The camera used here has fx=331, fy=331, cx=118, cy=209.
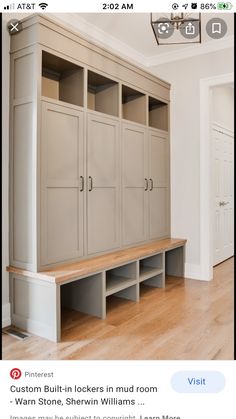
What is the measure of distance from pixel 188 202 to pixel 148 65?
1.61 metres

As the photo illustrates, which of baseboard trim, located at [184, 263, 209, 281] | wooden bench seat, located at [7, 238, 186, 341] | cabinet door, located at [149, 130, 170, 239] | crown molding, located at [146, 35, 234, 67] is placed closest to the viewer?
wooden bench seat, located at [7, 238, 186, 341]

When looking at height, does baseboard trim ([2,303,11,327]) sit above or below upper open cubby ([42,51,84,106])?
below

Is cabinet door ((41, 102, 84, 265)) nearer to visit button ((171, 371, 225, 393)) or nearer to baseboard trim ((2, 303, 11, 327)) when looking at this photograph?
baseboard trim ((2, 303, 11, 327))

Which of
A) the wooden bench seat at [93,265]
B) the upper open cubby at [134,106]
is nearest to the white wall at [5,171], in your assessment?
the wooden bench seat at [93,265]

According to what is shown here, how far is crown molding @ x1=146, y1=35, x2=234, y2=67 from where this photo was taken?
3240 mm

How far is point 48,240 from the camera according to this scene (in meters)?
2.21

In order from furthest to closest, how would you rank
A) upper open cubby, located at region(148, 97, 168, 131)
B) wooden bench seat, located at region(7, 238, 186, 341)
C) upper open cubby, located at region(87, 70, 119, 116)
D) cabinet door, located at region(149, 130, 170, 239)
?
upper open cubby, located at region(148, 97, 168, 131)
cabinet door, located at region(149, 130, 170, 239)
upper open cubby, located at region(87, 70, 119, 116)
wooden bench seat, located at region(7, 238, 186, 341)

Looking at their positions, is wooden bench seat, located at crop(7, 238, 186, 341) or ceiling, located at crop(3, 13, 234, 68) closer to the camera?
wooden bench seat, located at crop(7, 238, 186, 341)

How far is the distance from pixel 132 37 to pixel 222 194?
7.74 ft

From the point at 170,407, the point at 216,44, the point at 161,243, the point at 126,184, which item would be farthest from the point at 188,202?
the point at 170,407
